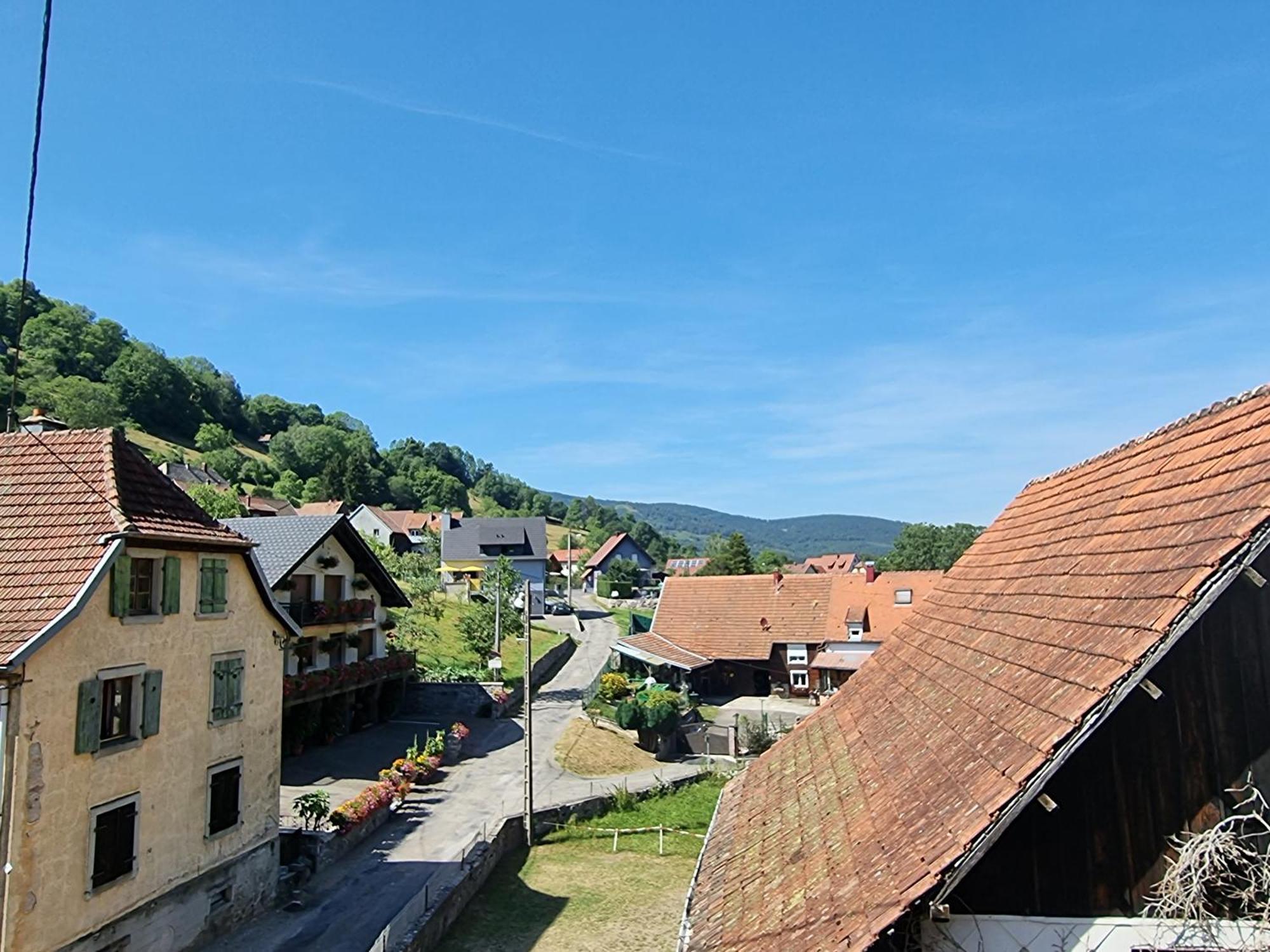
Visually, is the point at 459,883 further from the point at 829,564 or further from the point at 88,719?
the point at 829,564

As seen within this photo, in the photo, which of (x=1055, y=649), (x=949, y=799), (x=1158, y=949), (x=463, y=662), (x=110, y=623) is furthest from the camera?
(x=463, y=662)

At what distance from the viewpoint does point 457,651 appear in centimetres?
4984

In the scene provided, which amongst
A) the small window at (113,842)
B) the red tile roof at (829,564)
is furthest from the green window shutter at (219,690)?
the red tile roof at (829,564)

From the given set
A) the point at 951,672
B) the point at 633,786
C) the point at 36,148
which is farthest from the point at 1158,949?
the point at 633,786

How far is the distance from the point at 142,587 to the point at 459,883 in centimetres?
994

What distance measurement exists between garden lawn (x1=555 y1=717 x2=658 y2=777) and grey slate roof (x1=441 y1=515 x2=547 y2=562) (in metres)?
43.5

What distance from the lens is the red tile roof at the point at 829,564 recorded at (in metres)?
148

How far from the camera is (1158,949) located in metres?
5.25

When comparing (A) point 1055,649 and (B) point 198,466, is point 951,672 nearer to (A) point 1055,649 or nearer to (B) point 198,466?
(A) point 1055,649

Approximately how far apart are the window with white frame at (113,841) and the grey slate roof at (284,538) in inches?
602

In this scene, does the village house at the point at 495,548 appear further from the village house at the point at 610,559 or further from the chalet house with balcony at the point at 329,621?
the chalet house with balcony at the point at 329,621

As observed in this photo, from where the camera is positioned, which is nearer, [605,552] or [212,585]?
[212,585]

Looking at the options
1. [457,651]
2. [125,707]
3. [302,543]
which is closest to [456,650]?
[457,651]

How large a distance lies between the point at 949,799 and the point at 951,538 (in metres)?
134
